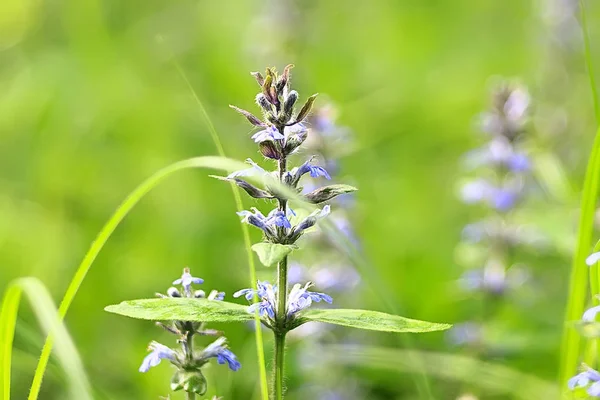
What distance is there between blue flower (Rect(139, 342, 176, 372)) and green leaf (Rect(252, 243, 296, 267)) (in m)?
0.29

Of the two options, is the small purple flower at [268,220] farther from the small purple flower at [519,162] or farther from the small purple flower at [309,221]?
the small purple flower at [519,162]

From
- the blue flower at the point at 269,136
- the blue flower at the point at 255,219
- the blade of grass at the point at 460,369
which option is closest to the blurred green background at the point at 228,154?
the blade of grass at the point at 460,369

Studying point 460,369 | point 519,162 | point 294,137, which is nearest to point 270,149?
point 294,137

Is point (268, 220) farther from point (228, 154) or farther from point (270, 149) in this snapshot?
point (228, 154)

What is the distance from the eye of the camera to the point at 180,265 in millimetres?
3840

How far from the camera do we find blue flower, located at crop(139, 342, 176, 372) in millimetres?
1494

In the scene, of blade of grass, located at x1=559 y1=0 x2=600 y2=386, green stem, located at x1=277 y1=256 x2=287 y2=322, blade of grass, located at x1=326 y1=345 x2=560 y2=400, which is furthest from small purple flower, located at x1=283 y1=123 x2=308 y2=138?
blade of grass, located at x1=326 y1=345 x2=560 y2=400

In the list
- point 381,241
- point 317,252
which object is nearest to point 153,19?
point 381,241

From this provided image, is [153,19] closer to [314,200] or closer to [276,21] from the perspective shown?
[276,21]

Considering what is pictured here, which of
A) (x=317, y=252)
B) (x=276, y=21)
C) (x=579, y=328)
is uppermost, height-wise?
(x=276, y=21)

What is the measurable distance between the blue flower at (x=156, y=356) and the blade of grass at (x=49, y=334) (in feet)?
0.34

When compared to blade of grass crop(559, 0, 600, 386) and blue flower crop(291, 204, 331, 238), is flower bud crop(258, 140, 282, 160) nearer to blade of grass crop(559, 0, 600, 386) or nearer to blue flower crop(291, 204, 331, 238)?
blue flower crop(291, 204, 331, 238)

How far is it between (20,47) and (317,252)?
11.3 feet

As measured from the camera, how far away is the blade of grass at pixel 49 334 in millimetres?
1311
